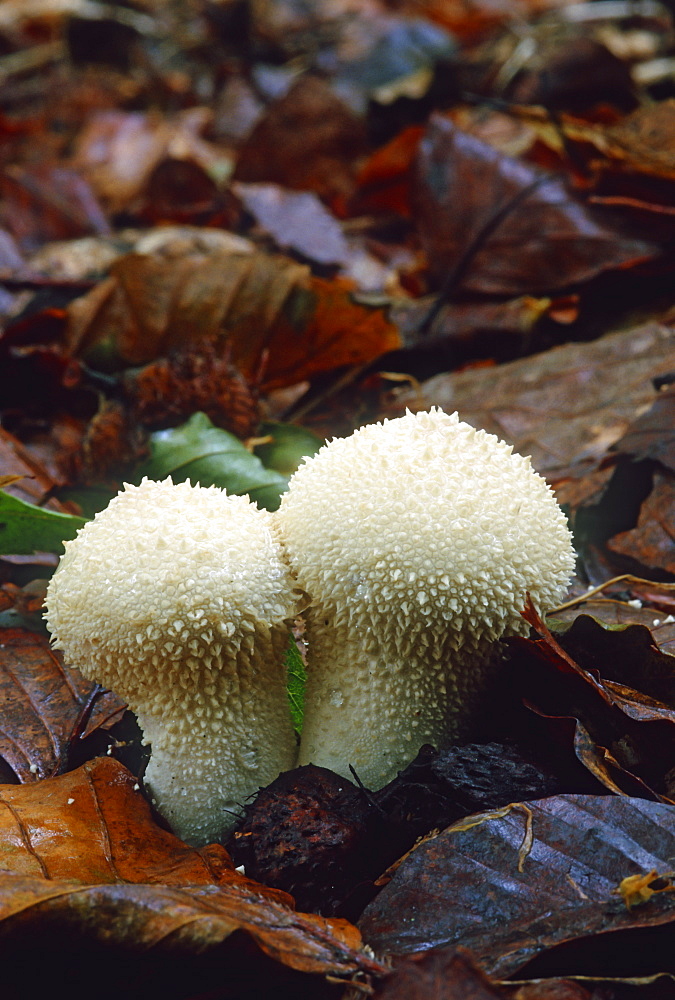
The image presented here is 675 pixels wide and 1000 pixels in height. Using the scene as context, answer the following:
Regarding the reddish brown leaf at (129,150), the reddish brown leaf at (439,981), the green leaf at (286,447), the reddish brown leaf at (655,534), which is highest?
the reddish brown leaf at (129,150)

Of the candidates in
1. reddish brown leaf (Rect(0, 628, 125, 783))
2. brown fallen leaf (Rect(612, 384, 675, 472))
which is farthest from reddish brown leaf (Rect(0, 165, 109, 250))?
brown fallen leaf (Rect(612, 384, 675, 472))

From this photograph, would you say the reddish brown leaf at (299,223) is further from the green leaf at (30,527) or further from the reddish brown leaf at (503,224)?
the green leaf at (30,527)

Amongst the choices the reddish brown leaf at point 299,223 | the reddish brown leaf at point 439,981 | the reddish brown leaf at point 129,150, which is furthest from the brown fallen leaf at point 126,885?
the reddish brown leaf at point 129,150

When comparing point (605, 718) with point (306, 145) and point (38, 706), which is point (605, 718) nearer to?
point (38, 706)

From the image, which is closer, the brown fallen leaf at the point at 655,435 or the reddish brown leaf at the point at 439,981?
the reddish brown leaf at the point at 439,981

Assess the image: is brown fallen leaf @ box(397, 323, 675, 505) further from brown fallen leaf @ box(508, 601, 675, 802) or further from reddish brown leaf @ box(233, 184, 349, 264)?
reddish brown leaf @ box(233, 184, 349, 264)

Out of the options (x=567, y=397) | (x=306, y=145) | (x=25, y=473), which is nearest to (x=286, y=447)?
(x=25, y=473)
